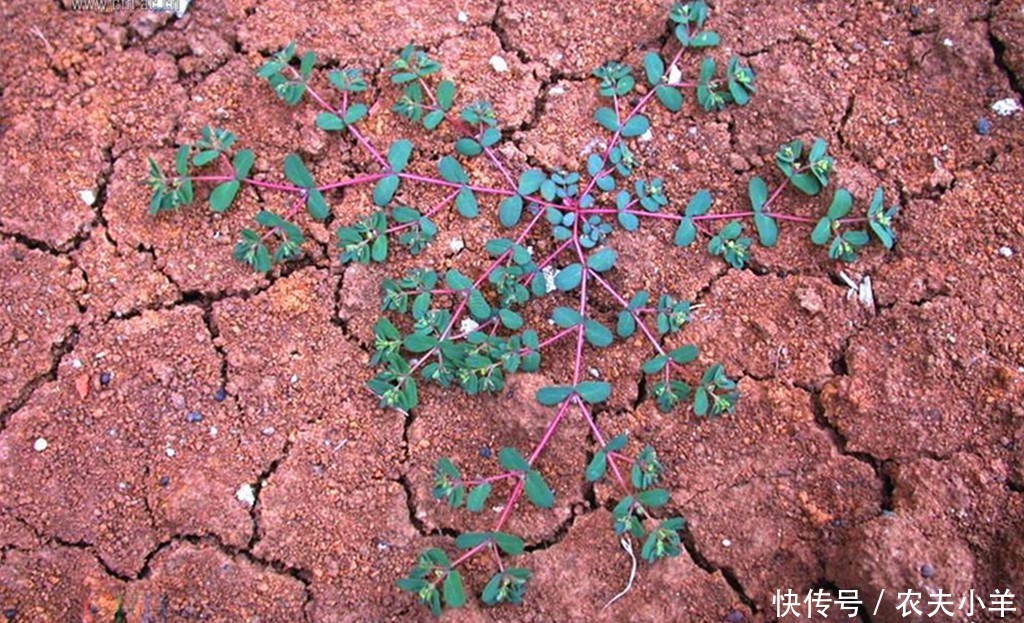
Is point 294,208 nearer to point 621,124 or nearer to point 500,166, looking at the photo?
point 500,166

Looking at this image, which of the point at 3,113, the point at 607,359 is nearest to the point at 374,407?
the point at 607,359

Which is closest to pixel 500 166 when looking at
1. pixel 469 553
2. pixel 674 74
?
pixel 674 74

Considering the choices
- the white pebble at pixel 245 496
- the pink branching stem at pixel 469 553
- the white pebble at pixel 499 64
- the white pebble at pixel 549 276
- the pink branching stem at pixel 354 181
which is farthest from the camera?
the white pebble at pixel 499 64

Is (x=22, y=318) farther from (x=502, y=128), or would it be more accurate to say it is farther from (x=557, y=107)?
(x=557, y=107)

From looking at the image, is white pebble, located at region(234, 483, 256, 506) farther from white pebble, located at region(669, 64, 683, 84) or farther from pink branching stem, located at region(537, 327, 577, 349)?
white pebble, located at region(669, 64, 683, 84)

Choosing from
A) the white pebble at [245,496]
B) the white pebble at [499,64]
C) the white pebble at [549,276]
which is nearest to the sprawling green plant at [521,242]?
the white pebble at [549,276]

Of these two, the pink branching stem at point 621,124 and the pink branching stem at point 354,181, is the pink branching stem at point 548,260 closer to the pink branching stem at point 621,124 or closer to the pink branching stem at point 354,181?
the pink branching stem at point 621,124

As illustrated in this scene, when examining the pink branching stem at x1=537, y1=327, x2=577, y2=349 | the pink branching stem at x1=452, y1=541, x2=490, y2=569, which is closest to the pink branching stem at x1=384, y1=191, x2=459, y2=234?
the pink branching stem at x1=537, y1=327, x2=577, y2=349
